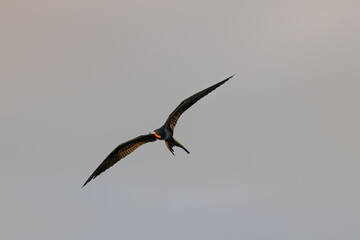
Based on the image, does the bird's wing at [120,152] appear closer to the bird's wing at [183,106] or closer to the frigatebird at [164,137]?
the frigatebird at [164,137]

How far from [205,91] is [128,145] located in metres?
8.72

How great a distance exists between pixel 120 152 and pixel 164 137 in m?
5.19

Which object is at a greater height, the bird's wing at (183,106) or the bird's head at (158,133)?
the bird's wing at (183,106)

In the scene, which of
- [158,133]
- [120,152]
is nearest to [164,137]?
[158,133]

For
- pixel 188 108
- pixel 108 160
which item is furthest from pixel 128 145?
pixel 188 108

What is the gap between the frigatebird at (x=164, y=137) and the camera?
175ft

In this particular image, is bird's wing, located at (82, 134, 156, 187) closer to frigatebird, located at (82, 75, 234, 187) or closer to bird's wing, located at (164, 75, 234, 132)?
frigatebird, located at (82, 75, 234, 187)

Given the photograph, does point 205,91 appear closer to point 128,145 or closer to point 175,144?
point 175,144

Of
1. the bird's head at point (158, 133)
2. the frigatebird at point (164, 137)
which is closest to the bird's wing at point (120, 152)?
the frigatebird at point (164, 137)

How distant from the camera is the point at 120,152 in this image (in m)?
58.0

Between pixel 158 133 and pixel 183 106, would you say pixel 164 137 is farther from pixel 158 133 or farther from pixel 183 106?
pixel 183 106

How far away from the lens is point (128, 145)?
57.8 metres

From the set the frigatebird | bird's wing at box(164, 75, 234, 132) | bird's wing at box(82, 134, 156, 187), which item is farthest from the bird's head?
bird's wing at box(82, 134, 156, 187)

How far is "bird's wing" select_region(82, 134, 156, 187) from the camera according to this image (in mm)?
57156
